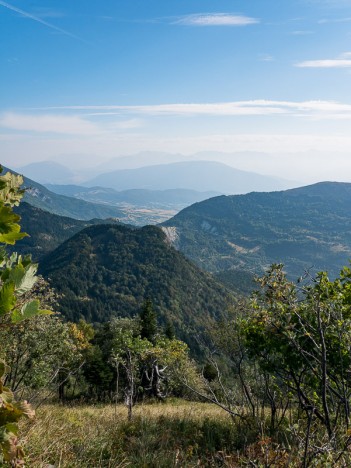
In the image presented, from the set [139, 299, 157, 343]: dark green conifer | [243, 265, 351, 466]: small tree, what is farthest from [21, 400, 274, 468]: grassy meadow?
[139, 299, 157, 343]: dark green conifer

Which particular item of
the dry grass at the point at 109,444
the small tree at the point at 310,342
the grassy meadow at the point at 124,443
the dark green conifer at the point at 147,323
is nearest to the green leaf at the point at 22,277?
the dry grass at the point at 109,444

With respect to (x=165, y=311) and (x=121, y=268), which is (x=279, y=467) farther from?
(x=121, y=268)

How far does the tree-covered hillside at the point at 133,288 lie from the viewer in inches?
5669

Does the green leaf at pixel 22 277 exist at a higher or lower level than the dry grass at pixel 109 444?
higher

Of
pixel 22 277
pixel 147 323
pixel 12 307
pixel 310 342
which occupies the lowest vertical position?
pixel 147 323

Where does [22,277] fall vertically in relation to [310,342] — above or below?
above

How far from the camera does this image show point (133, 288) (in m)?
172

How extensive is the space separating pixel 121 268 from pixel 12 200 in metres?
194

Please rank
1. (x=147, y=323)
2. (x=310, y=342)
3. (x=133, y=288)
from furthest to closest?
1. (x=133, y=288)
2. (x=147, y=323)
3. (x=310, y=342)

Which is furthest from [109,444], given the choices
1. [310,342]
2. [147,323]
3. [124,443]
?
[147,323]

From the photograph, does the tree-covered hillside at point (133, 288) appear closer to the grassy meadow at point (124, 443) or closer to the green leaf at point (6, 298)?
the grassy meadow at point (124, 443)

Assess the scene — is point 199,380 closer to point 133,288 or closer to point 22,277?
point 22,277

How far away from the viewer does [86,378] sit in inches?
1524

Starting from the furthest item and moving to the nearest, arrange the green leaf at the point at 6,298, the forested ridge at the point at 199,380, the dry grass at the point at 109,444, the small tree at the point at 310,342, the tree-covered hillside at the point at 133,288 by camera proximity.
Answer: the tree-covered hillside at the point at 133,288 → the small tree at the point at 310,342 → the dry grass at the point at 109,444 → the forested ridge at the point at 199,380 → the green leaf at the point at 6,298
